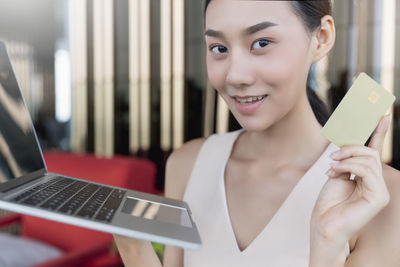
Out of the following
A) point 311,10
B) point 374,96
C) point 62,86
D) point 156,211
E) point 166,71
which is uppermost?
point 311,10

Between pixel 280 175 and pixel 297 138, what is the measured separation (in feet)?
0.34

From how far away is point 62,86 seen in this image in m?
7.36

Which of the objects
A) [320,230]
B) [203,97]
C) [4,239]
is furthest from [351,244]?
[203,97]

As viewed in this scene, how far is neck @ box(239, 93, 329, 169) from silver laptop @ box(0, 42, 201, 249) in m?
0.31

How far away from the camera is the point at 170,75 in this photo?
14.5 ft

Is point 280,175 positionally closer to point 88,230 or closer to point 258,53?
point 258,53

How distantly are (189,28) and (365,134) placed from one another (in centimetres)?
356

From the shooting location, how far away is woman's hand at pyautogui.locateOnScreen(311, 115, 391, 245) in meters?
0.76

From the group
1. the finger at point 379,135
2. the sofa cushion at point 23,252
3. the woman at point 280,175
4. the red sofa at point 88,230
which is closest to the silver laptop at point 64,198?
the woman at point 280,175

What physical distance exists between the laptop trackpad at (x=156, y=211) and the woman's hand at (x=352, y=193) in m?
0.26

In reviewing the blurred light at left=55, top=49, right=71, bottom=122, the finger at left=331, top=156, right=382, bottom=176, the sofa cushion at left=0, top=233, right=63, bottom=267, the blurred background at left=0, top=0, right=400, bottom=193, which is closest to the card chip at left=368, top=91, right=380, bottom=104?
the finger at left=331, top=156, right=382, bottom=176

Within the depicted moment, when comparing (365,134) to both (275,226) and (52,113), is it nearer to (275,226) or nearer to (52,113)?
(275,226)

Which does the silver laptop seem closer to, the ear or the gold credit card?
the gold credit card

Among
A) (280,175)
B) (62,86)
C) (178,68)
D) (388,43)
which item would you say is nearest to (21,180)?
(280,175)
